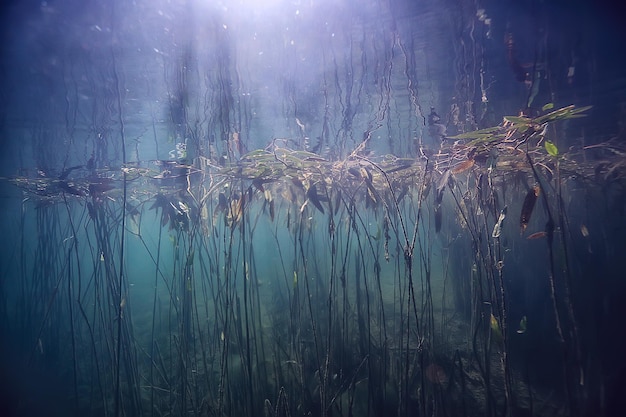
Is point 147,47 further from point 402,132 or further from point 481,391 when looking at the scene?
point 481,391

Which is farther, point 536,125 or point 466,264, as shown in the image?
point 466,264

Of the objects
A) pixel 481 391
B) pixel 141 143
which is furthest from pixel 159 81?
pixel 481 391

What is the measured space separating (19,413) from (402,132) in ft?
41.6

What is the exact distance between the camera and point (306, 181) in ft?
17.6

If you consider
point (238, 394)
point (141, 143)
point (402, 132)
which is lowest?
point (238, 394)

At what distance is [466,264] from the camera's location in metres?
11.3

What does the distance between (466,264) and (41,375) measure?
44.4 ft

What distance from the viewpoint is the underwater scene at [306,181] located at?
4.46 metres

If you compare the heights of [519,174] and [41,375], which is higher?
[519,174]

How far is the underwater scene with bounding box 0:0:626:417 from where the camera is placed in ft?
14.6

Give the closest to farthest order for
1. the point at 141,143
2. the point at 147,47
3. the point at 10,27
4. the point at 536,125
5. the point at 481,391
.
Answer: the point at 536,125 < the point at 10,27 < the point at 481,391 < the point at 147,47 < the point at 141,143

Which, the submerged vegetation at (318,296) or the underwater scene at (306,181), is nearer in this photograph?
the submerged vegetation at (318,296)

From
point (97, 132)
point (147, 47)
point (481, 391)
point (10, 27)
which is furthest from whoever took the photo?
point (97, 132)

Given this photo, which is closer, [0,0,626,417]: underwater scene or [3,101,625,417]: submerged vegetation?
[3,101,625,417]: submerged vegetation
